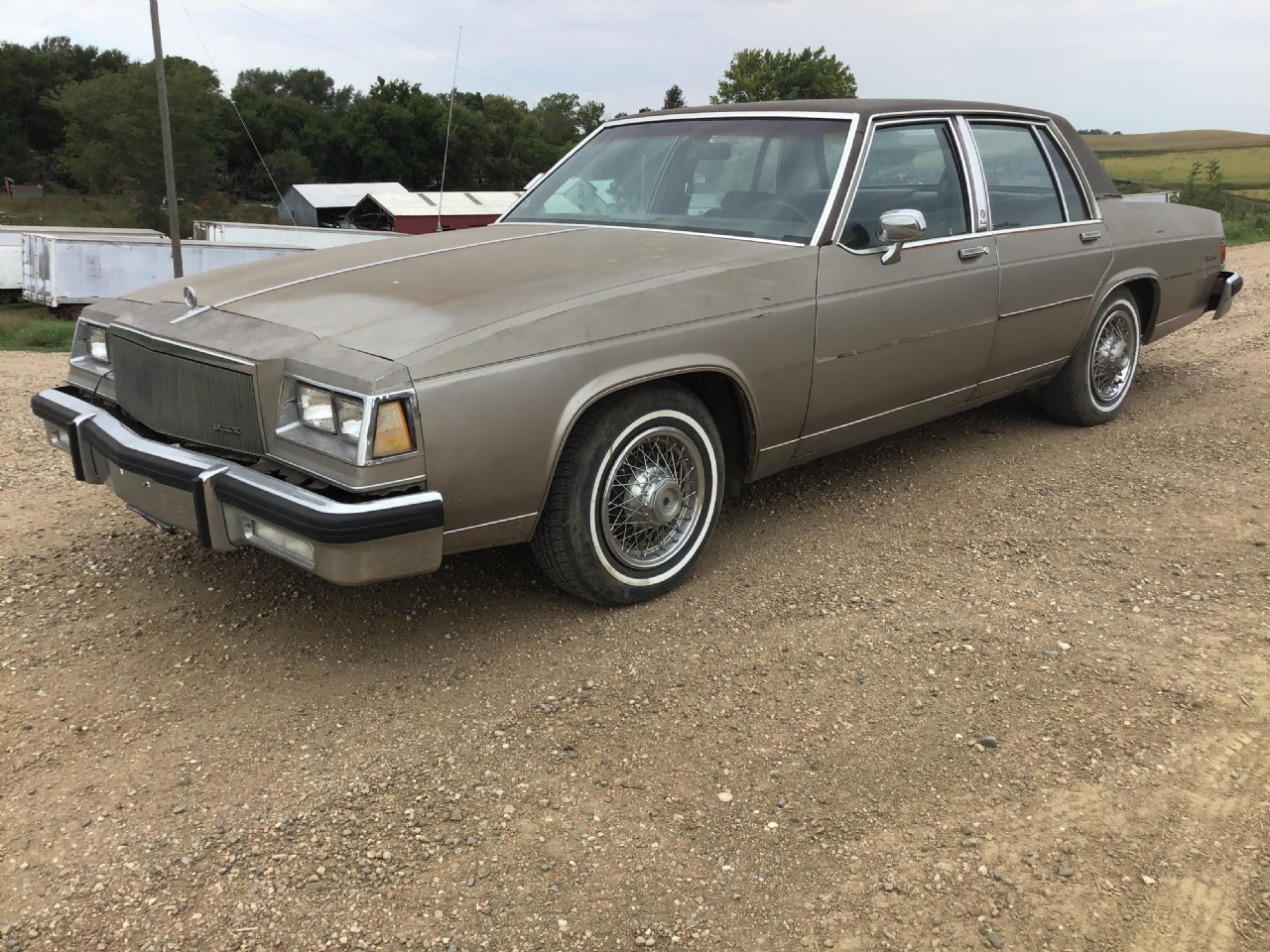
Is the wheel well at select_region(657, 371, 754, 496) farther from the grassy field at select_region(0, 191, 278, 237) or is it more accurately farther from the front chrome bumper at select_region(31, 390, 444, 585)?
the grassy field at select_region(0, 191, 278, 237)

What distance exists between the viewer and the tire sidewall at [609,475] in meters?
3.24

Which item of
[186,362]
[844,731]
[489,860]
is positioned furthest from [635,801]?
[186,362]

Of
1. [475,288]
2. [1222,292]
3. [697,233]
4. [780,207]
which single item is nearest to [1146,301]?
[1222,292]

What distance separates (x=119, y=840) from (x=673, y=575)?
192cm

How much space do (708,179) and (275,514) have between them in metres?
2.42

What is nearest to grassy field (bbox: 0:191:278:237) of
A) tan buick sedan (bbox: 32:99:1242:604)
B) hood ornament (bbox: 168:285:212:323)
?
tan buick sedan (bbox: 32:99:1242:604)

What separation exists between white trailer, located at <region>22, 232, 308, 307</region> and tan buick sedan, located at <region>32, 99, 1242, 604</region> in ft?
64.0

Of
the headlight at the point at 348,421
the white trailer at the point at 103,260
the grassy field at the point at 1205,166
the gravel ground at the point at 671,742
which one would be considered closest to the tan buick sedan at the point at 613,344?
the headlight at the point at 348,421

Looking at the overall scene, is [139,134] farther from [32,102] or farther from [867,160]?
[867,160]

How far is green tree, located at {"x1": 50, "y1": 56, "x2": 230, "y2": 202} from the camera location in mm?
53188

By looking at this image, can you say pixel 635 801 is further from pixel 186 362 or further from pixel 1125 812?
pixel 186 362

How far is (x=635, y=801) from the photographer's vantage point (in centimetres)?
254

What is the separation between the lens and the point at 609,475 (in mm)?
3295

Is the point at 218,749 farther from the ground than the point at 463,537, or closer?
closer
